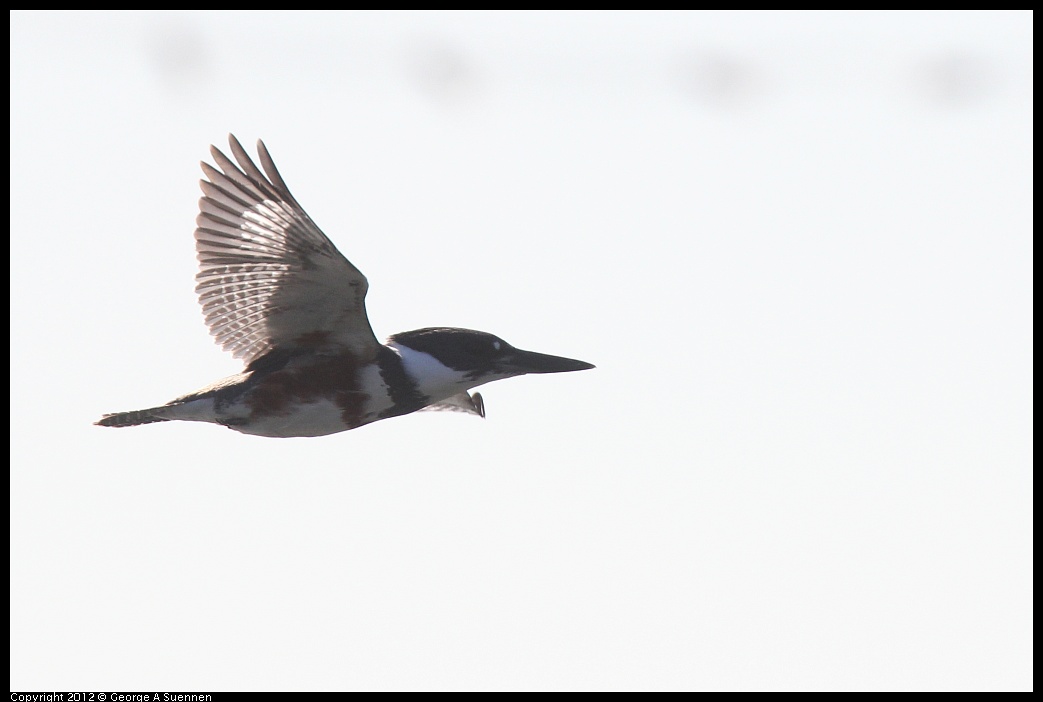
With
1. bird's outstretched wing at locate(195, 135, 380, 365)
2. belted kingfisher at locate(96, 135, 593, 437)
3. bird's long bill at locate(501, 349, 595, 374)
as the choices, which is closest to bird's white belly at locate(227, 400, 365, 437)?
belted kingfisher at locate(96, 135, 593, 437)

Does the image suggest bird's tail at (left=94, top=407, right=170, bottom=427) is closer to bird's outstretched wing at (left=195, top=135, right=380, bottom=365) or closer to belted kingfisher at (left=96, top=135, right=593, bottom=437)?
belted kingfisher at (left=96, top=135, right=593, bottom=437)

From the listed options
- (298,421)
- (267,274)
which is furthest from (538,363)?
(267,274)

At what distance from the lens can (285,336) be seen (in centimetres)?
730

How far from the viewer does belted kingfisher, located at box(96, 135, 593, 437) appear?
277 inches

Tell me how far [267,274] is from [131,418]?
3.76ft

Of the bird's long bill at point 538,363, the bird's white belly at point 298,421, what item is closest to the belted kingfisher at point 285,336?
the bird's white belly at point 298,421

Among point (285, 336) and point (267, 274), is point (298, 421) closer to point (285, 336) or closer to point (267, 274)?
point (285, 336)

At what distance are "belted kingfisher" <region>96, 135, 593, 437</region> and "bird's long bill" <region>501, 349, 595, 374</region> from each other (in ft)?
0.80

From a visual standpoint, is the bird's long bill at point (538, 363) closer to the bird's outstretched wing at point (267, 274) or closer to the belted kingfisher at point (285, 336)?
the belted kingfisher at point (285, 336)

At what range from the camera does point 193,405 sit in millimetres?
7129

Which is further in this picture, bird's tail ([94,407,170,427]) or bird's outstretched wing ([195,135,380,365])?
bird's tail ([94,407,170,427])

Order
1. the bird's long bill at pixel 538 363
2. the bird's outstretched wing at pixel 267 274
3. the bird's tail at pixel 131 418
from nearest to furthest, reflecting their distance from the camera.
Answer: the bird's outstretched wing at pixel 267 274 → the bird's tail at pixel 131 418 → the bird's long bill at pixel 538 363

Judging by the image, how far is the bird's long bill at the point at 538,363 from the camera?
7613 mm

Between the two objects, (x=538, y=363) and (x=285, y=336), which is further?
(x=538, y=363)
